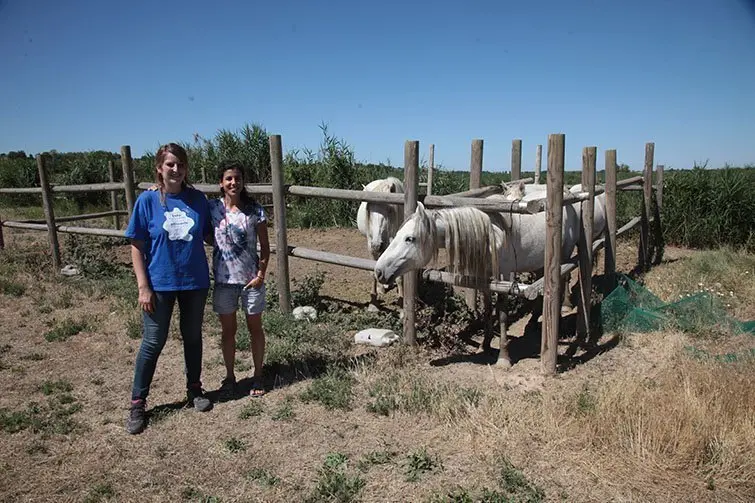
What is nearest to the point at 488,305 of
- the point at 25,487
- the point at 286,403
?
the point at 286,403

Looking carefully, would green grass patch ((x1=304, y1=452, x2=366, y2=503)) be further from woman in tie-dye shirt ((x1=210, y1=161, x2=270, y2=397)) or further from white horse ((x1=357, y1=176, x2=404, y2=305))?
white horse ((x1=357, y1=176, x2=404, y2=305))

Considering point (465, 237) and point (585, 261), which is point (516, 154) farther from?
point (465, 237)

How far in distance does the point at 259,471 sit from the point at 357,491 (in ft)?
2.06

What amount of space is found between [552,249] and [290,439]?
253cm

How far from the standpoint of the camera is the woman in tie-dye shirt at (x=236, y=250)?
366cm

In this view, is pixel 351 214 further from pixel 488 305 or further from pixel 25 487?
pixel 25 487

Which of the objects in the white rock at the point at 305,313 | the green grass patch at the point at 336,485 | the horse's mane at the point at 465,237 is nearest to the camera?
the green grass patch at the point at 336,485

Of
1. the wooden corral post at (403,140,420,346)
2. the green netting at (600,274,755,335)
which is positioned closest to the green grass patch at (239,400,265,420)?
the wooden corral post at (403,140,420,346)

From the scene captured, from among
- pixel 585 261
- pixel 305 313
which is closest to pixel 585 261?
pixel 585 261

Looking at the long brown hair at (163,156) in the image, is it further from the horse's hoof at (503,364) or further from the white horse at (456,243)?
the horse's hoof at (503,364)

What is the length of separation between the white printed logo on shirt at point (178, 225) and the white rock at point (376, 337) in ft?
7.53

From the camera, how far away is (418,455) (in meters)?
2.92

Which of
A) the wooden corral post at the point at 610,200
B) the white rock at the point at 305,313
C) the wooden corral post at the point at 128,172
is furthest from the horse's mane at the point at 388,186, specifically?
the wooden corral post at the point at 128,172

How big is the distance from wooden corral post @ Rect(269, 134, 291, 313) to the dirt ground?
1239mm
